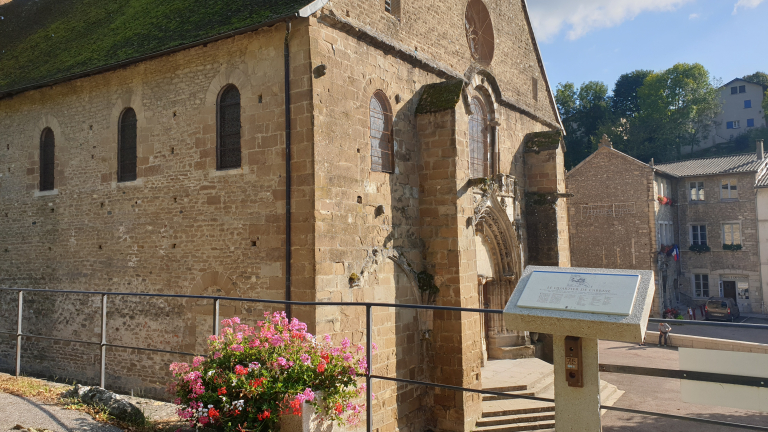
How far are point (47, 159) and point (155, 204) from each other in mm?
4754

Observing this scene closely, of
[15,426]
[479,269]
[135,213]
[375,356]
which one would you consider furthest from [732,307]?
[15,426]

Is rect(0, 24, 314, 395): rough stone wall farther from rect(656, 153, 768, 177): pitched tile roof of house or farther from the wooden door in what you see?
the wooden door

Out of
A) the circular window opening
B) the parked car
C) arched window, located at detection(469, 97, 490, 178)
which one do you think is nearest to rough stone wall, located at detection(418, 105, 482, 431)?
arched window, located at detection(469, 97, 490, 178)

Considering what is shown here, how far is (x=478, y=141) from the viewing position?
1561 centimetres

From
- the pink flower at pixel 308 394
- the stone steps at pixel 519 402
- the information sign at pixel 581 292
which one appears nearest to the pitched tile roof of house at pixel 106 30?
the pink flower at pixel 308 394

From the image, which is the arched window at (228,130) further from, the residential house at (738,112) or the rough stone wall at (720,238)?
the residential house at (738,112)

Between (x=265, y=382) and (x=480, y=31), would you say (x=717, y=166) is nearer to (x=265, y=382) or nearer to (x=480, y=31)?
(x=480, y=31)

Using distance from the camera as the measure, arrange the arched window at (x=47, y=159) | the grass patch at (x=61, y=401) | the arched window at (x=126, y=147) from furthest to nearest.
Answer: the arched window at (x=47, y=159), the arched window at (x=126, y=147), the grass patch at (x=61, y=401)

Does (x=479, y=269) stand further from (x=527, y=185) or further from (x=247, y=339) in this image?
(x=247, y=339)

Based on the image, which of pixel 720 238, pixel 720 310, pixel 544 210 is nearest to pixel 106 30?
pixel 544 210

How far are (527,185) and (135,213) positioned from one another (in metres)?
11.8

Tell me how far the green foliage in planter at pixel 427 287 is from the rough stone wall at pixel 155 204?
138 inches

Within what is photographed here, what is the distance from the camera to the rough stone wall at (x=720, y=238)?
3362 cm

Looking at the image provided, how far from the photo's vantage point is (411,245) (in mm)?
12406
